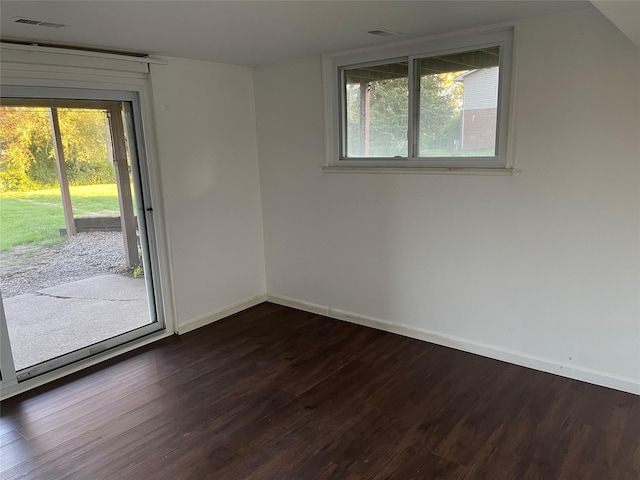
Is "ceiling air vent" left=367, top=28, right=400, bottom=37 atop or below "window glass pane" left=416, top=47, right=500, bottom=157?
atop

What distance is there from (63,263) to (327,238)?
2.02 m

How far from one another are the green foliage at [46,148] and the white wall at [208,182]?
1.41 ft

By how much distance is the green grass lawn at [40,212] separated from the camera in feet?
9.31

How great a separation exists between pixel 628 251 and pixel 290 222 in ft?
8.47

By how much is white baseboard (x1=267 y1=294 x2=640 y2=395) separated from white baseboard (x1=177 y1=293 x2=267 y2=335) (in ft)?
1.20

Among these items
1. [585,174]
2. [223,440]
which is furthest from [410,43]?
[223,440]

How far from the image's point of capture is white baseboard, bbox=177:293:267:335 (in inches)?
151

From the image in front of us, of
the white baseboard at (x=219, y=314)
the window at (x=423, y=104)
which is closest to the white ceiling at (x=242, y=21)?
A: the window at (x=423, y=104)

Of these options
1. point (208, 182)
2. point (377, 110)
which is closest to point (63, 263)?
point (208, 182)

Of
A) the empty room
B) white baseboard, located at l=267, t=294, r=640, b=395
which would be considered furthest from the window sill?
white baseboard, located at l=267, t=294, r=640, b=395

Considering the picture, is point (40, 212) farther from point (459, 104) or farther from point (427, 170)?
point (459, 104)

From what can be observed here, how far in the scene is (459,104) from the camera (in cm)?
311

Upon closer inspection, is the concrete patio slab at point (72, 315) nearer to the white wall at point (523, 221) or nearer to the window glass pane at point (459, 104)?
the white wall at point (523, 221)

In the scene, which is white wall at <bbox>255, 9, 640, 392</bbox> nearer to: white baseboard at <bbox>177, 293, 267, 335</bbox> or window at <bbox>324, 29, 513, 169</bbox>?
window at <bbox>324, 29, 513, 169</bbox>
